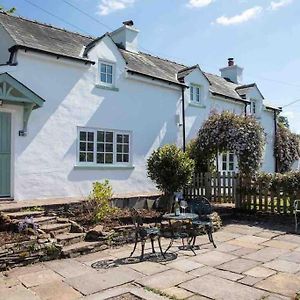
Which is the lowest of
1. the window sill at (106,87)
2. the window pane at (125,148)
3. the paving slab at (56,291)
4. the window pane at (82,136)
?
the paving slab at (56,291)

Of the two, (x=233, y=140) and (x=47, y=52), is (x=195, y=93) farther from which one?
(x=47, y=52)

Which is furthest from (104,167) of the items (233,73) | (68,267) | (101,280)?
(233,73)

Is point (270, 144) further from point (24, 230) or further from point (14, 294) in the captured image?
point (14, 294)

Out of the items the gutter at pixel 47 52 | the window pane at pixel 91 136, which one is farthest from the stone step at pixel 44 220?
the gutter at pixel 47 52

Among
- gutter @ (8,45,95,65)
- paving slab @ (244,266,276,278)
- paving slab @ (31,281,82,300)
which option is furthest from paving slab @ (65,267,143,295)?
gutter @ (8,45,95,65)

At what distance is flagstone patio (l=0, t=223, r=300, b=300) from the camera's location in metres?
5.31

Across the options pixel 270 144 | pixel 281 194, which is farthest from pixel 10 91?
pixel 270 144

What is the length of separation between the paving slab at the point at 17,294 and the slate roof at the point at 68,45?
26.6ft

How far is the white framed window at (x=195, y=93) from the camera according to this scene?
58.2 ft

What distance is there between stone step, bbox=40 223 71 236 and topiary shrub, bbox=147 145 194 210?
160 inches

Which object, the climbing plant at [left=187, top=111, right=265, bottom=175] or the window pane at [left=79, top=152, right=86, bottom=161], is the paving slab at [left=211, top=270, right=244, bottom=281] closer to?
the climbing plant at [left=187, top=111, right=265, bottom=175]

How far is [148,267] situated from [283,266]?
266 centimetres

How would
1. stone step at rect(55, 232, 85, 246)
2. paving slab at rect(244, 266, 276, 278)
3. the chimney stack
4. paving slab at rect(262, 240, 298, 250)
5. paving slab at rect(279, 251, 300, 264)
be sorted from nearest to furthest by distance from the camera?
1. paving slab at rect(244, 266, 276, 278)
2. paving slab at rect(279, 251, 300, 264)
3. stone step at rect(55, 232, 85, 246)
4. paving slab at rect(262, 240, 298, 250)
5. the chimney stack

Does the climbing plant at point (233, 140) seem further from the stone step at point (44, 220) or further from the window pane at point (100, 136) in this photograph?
the stone step at point (44, 220)
